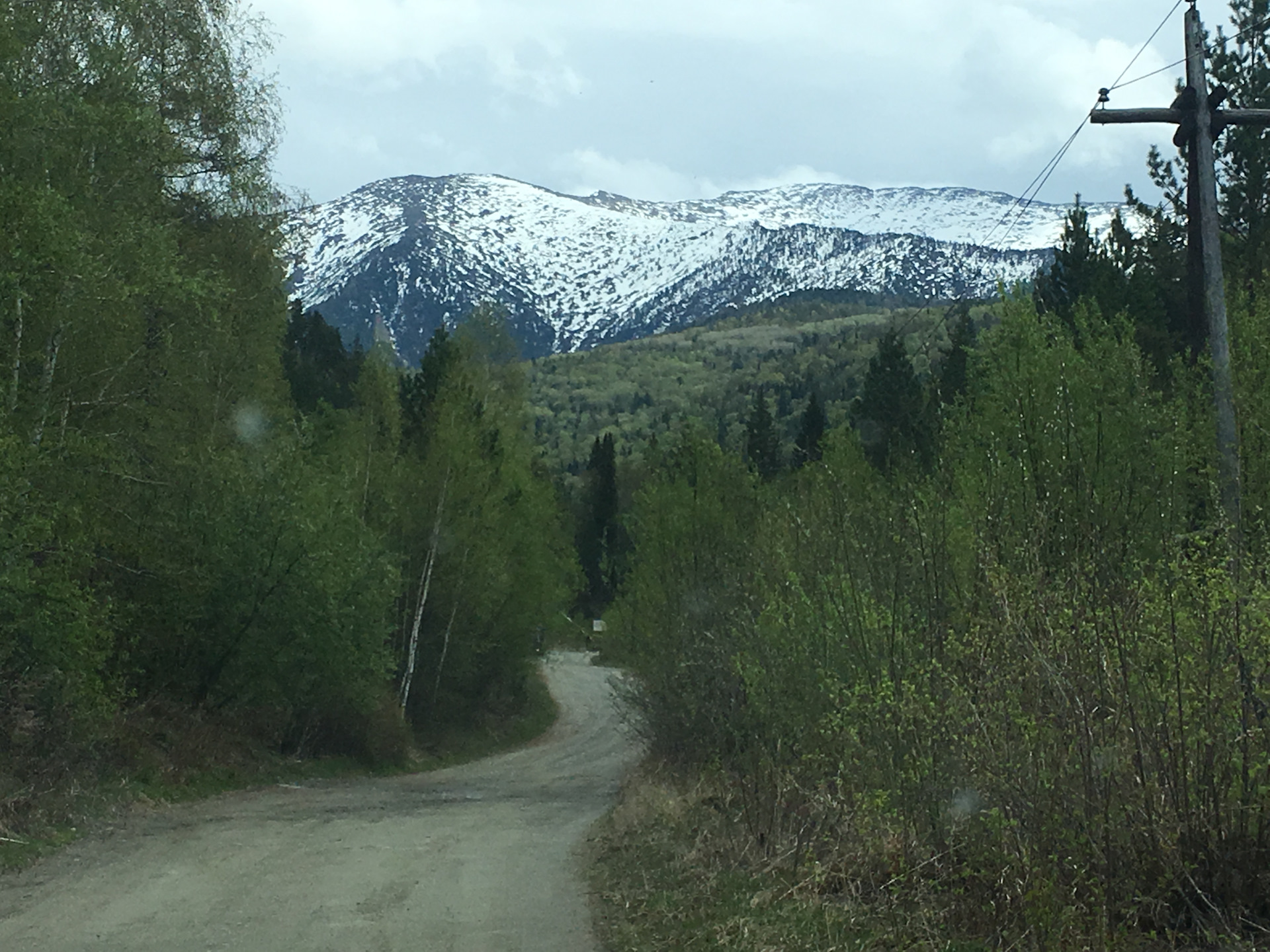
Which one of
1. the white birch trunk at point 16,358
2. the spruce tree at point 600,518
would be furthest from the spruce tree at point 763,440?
the white birch trunk at point 16,358

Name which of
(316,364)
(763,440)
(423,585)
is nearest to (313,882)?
(423,585)

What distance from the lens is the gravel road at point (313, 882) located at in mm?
9266

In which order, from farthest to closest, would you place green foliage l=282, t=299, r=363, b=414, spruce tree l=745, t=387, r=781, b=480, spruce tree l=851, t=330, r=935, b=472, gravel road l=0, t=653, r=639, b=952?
spruce tree l=745, t=387, r=781, b=480 → spruce tree l=851, t=330, r=935, b=472 → green foliage l=282, t=299, r=363, b=414 → gravel road l=0, t=653, r=639, b=952

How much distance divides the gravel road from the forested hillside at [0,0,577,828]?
7.21ft

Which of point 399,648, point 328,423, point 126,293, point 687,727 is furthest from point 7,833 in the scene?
point 328,423

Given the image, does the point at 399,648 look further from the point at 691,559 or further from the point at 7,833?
the point at 7,833

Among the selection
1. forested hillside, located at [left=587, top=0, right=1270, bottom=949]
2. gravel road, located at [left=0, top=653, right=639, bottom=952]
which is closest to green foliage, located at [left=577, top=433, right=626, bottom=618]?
gravel road, located at [left=0, top=653, right=639, bottom=952]

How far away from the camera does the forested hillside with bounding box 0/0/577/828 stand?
1488 cm

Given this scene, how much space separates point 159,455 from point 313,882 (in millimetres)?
8419

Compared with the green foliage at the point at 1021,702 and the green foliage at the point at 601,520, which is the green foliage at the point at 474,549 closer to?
the green foliage at the point at 1021,702

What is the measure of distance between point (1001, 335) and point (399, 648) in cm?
2408

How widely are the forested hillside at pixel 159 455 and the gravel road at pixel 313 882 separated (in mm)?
2197

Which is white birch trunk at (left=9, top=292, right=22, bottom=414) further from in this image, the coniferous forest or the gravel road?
the gravel road

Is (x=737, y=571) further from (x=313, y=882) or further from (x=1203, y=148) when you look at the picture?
(x=1203, y=148)
